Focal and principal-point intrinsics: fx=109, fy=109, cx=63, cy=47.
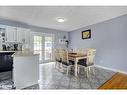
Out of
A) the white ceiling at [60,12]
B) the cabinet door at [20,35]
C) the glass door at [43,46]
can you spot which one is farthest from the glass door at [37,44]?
the white ceiling at [60,12]

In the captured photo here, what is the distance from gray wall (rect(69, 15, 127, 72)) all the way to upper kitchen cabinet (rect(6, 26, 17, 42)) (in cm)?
376

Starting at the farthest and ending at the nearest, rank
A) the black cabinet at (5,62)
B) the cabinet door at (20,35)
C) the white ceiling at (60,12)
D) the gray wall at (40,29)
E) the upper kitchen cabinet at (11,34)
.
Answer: the cabinet door at (20,35) → the gray wall at (40,29) → the upper kitchen cabinet at (11,34) → the black cabinet at (5,62) → the white ceiling at (60,12)

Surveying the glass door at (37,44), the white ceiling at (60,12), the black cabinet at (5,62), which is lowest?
the black cabinet at (5,62)

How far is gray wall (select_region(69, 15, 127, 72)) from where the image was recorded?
4177 millimetres

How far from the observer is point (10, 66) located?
4.07m

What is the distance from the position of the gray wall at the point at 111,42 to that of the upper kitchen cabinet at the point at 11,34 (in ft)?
12.3

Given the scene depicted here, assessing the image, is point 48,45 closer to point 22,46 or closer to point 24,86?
point 22,46

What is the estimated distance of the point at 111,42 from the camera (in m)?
4.73

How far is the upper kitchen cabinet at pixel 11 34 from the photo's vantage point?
177 inches

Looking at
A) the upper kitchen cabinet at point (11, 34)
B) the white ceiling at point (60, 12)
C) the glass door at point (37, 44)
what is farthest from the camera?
the glass door at point (37, 44)

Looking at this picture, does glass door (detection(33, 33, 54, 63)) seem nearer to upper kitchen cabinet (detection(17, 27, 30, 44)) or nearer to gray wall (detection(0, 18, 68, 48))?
gray wall (detection(0, 18, 68, 48))

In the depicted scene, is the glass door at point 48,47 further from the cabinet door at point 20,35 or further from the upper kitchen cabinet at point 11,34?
the upper kitchen cabinet at point 11,34

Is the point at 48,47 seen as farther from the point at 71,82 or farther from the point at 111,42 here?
the point at 71,82
